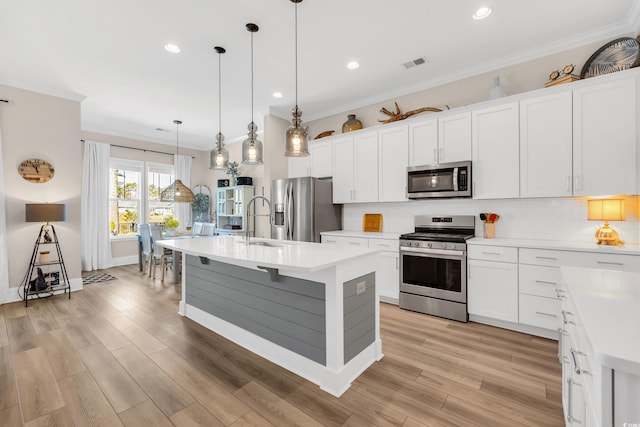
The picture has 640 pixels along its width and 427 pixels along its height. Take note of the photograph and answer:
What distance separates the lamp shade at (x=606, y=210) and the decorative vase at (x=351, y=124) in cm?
299

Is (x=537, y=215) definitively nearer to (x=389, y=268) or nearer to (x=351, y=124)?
(x=389, y=268)

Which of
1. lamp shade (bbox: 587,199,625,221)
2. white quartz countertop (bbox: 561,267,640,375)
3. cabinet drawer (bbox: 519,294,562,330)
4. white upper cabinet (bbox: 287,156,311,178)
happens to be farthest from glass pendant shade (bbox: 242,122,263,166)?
lamp shade (bbox: 587,199,625,221)

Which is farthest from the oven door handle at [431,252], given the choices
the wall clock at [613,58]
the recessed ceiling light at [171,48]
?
the recessed ceiling light at [171,48]

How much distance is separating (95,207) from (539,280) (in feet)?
25.0

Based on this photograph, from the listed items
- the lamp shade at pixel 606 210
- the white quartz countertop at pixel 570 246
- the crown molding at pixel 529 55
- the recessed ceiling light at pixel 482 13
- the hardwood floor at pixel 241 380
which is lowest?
the hardwood floor at pixel 241 380

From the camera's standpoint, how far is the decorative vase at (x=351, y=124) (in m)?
4.54

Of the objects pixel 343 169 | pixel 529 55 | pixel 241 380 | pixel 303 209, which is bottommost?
pixel 241 380

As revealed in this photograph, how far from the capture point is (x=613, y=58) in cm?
279

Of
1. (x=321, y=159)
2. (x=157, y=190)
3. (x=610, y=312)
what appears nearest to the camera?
(x=610, y=312)

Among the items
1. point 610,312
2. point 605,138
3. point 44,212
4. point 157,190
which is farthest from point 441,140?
point 157,190

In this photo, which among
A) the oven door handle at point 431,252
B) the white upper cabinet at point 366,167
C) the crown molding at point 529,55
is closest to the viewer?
the crown molding at point 529,55

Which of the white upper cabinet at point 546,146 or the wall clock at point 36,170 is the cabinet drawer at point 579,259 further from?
the wall clock at point 36,170

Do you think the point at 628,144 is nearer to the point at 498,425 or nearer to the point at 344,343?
the point at 498,425

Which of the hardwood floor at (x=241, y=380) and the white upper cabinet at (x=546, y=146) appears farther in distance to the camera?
the white upper cabinet at (x=546, y=146)
